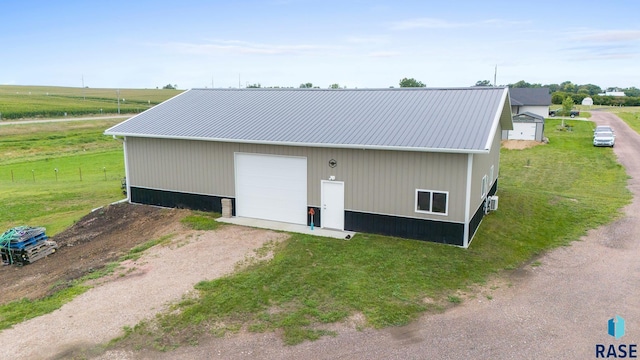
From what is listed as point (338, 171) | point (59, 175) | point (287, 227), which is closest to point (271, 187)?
point (287, 227)

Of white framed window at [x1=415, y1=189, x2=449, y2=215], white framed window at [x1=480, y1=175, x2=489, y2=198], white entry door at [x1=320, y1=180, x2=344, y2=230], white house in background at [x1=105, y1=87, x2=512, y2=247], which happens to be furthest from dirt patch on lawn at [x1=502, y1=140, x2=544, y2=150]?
white entry door at [x1=320, y1=180, x2=344, y2=230]

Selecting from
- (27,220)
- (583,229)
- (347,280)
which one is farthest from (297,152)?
(27,220)

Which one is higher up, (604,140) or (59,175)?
(604,140)

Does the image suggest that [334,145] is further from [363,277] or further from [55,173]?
[55,173]

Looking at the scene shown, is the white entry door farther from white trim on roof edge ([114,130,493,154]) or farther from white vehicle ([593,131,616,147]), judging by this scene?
white vehicle ([593,131,616,147])

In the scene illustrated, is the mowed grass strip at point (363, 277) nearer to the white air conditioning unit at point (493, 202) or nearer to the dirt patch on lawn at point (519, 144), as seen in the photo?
the white air conditioning unit at point (493, 202)

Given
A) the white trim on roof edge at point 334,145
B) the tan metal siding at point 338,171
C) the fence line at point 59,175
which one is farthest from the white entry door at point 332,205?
the fence line at point 59,175
